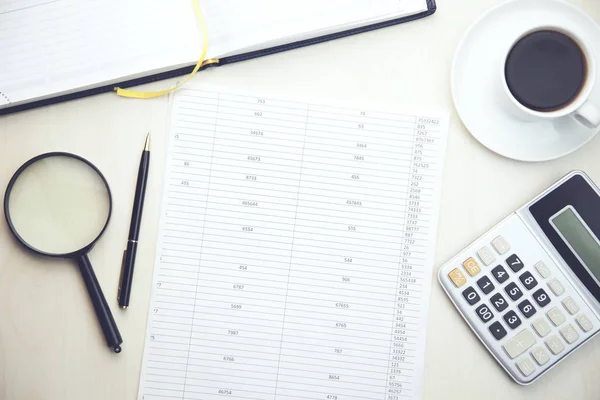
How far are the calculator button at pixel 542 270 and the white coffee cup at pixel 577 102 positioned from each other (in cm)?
16

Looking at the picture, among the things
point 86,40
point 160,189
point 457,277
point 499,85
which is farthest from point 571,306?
point 86,40

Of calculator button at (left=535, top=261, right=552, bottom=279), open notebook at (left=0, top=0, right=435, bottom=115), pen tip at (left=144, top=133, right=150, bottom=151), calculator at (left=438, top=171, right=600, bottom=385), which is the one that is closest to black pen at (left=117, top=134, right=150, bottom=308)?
pen tip at (left=144, top=133, right=150, bottom=151)

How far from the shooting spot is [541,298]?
2.03 ft

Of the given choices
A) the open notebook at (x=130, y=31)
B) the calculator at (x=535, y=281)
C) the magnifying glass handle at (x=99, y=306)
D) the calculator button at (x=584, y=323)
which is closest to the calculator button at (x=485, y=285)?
the calculator at (x=535, y=281)

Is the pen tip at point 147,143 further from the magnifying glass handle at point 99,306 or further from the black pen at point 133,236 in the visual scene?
the magnifying glass handle at point 99,306

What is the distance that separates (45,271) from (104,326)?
0.10 meters

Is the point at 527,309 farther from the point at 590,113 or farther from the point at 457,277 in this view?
the point at 590,113

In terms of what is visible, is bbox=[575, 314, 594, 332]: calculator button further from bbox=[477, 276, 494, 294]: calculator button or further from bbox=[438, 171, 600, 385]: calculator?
bbox=[477, 276, 494, 294]: calculator button

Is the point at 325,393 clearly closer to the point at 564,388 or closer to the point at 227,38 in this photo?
the point at 564,388

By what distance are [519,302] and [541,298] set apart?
0.08 feet

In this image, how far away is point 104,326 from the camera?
62cm

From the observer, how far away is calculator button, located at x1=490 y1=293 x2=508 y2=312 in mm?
621

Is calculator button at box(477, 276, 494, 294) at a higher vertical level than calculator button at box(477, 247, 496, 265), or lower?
Answer: lower

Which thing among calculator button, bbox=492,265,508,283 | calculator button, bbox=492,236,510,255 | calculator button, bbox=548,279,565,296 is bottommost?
calculator button, bbox=548,279,565,296
